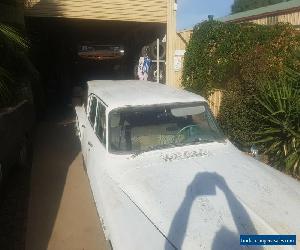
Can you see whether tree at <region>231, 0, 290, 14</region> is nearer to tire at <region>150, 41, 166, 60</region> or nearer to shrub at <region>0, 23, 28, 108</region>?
tire at <region>150, 41, 166, 60</region>

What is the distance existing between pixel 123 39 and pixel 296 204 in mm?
19040

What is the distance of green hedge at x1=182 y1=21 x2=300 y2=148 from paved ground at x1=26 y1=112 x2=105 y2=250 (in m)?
3.64

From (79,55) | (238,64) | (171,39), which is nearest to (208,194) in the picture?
(238,64)

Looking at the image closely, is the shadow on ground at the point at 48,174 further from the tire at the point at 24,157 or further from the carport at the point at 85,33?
the carport at the point at 85,33

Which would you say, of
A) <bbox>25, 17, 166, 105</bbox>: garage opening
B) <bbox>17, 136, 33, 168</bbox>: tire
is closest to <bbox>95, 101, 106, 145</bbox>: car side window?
<bbox>17, 136, 33, 168</bbox>: tire

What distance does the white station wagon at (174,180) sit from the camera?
2.97m

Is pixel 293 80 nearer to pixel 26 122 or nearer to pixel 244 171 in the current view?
pixel 244 171

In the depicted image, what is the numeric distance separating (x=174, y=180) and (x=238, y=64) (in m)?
6.29

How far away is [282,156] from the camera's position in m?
6.49

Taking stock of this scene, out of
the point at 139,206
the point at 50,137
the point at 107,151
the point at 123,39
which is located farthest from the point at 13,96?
the point at 123,39

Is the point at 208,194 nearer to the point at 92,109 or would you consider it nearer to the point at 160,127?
the point at 160,127

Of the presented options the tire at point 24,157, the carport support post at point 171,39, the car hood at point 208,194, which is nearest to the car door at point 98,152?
the car hood at point 208,194

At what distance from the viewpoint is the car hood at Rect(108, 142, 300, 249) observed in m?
2.89

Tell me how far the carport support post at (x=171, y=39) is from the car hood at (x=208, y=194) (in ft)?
29.3
